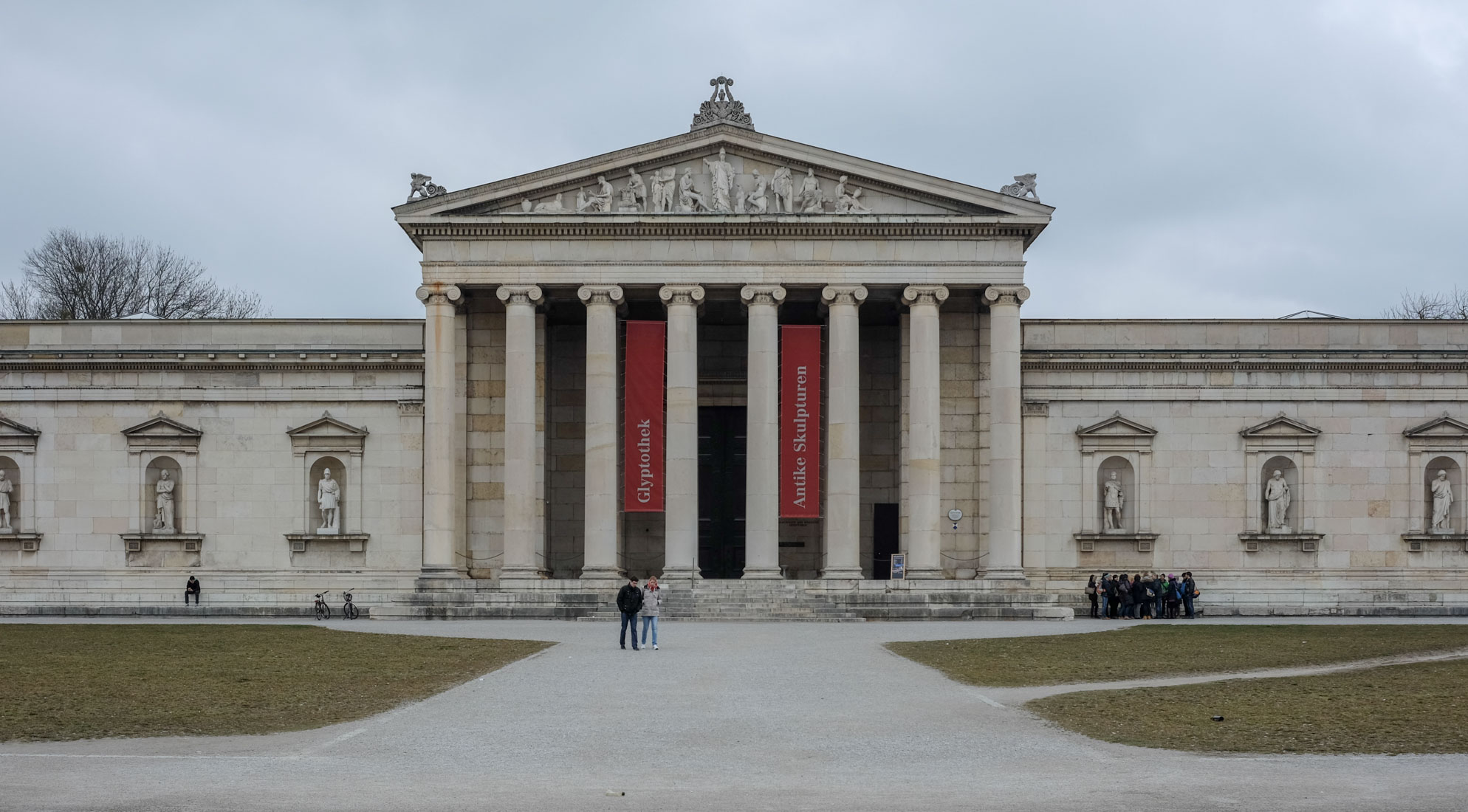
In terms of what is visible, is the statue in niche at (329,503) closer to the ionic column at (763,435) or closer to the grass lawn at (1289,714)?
the ionic column at (763,435)

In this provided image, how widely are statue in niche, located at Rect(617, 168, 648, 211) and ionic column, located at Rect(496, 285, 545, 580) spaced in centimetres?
439

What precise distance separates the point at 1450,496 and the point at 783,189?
91.2 feet

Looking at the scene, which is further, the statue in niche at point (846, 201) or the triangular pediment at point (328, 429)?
the triangular pediment at point (328, 429)

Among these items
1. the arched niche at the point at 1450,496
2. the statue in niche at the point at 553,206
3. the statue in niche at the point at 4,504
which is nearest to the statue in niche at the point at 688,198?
the statue in niche at the point at 553,206

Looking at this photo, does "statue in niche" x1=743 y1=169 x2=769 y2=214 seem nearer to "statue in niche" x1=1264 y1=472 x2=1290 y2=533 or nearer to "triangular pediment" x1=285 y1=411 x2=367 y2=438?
"triangular pediment" x1=285 y1=411 x2=367 y2=438

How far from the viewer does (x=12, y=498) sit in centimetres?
5797

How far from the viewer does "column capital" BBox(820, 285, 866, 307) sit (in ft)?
177

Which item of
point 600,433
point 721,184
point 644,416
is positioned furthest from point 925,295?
point 600,433

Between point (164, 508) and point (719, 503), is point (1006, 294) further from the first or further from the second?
point (164, 508)

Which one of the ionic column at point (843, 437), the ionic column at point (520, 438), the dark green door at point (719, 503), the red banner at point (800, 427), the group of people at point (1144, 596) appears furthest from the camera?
the dark green door at point (719, 503)

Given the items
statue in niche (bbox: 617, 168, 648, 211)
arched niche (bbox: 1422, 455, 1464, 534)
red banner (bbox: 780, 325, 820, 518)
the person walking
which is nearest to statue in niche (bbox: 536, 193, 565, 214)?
statue in niche (bbox: 617, 168, 648, 211)

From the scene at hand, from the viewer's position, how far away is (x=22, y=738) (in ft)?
68.3

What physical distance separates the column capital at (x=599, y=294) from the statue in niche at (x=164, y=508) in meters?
17.9

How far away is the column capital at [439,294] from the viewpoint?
54.1m
